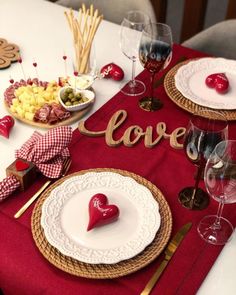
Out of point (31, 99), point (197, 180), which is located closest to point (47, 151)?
point (31, 99)

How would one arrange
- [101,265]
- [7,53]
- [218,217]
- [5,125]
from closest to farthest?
1. [101,265]
2. [218,217]
3. [5,125]
4. [7,53]

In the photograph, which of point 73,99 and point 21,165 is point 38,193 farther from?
point 73,99

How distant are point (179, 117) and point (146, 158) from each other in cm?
19

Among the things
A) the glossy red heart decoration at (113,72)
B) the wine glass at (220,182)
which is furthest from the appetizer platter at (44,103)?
the wine glass at (220,182)

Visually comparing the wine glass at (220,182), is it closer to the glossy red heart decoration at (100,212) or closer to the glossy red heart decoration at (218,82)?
the glossy red heart decoration at (100,212)

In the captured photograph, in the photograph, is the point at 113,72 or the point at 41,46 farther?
the point at 41,46

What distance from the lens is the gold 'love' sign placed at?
1.18m

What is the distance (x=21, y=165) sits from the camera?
104 centimetres

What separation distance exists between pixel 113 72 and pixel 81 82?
0.12 metres

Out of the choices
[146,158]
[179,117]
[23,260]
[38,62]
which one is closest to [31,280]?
[23,260]

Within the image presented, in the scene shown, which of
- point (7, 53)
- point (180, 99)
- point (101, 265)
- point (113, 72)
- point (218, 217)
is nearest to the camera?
point (101, 265)

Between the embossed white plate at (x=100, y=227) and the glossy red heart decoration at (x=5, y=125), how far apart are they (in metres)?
0.25

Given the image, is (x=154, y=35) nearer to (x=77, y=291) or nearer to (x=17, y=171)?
(x=17, y=171)

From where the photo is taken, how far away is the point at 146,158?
3.76ft
